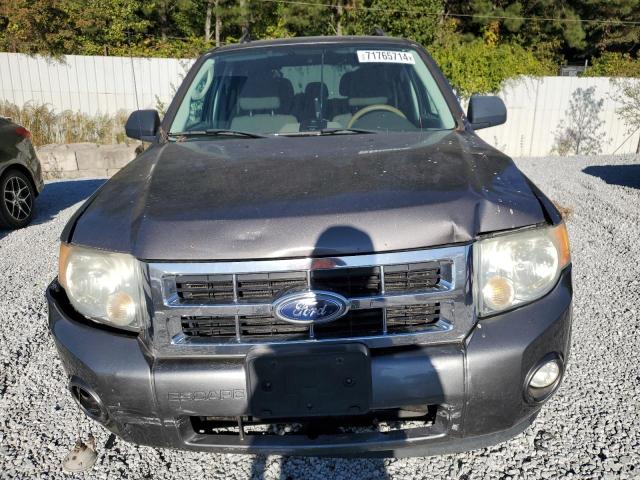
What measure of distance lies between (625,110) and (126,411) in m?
16.4

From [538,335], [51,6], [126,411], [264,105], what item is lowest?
[126,411]

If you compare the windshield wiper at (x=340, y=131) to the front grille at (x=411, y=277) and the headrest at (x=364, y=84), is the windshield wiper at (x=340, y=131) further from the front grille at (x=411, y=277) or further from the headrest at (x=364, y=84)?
the front grille at (x=411, y=277)

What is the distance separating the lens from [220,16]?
2384 centimetres

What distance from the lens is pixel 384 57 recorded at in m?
3.36

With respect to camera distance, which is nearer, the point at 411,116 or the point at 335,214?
the point at 335,214

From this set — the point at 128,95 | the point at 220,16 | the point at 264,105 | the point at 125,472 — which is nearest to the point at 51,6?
the point at 128,95

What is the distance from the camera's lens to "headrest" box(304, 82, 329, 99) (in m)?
3.15

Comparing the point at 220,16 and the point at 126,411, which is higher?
the point at 220,16

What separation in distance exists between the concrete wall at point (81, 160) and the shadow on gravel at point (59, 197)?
409 mm

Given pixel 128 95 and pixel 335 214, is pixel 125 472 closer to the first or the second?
pixel 335 214

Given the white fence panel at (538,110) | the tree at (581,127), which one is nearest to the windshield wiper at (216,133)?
the white fence panel at (538,110)

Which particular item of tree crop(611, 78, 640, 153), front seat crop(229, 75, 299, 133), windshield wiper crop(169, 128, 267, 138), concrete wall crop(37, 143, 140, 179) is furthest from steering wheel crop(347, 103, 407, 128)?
tree crop(611, 78, 640, 153)

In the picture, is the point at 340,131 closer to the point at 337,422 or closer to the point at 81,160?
the point at 337,422

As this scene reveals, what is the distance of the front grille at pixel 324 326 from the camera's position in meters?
1.78
